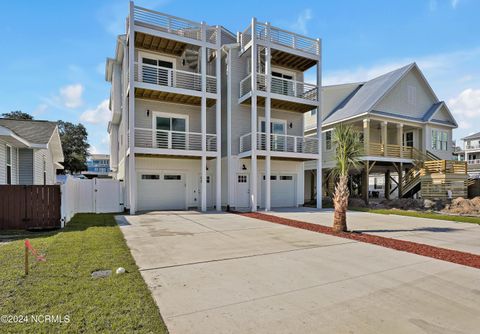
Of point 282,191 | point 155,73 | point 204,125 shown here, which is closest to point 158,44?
point 155,73

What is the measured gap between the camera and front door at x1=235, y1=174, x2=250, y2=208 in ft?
61.0

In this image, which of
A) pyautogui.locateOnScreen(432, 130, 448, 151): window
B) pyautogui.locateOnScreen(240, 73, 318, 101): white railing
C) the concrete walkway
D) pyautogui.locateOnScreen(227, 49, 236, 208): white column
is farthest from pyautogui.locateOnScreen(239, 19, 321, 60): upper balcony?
pyautogui.locateOnScreen(432, 130, 448, 151): window

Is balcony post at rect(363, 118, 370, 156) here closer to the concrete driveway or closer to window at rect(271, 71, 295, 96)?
window at rect(271, 71, 295, 96)

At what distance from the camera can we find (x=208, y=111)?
19.3 meters

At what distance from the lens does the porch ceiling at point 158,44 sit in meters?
15.9

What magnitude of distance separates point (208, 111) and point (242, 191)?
5.81 meters

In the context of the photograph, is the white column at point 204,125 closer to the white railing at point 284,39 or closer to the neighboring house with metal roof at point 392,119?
the white railing at point 284,39

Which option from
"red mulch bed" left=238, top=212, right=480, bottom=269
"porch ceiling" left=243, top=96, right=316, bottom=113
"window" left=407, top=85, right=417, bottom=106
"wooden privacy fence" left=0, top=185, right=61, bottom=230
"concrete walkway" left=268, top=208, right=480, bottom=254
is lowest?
"concrete walkway" left=268, top=208, right=480, bottom=254

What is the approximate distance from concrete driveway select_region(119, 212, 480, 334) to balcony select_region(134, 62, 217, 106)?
32.7 ft

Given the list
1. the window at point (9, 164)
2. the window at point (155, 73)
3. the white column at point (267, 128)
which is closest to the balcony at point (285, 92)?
the white column at point (267, 128)

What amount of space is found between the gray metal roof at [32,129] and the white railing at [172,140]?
167 inches

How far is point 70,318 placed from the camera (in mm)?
3498

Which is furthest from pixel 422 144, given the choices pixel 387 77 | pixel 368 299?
pixel 368 299

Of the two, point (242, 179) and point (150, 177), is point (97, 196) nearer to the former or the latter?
point (150, 177)
